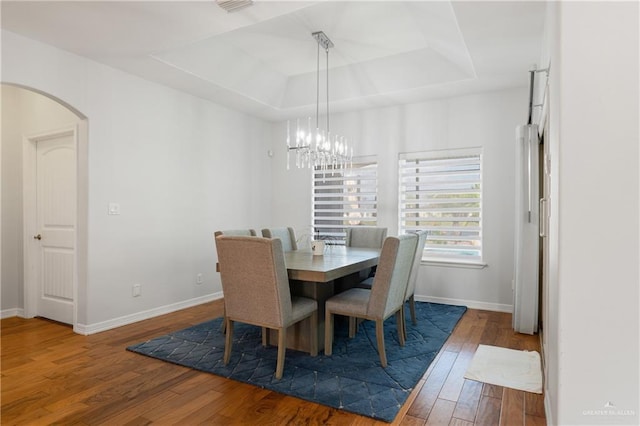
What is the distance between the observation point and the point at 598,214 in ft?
5.04

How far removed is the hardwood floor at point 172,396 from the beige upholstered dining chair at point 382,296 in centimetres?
52

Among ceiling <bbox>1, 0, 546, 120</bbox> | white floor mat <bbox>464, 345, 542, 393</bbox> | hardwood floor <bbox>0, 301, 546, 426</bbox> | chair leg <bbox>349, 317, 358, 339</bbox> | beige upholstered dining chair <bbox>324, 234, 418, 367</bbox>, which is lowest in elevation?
hardwood floor <bbox>0, 301, 546, 426</bbox>

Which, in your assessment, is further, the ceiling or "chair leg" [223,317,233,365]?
"chair leg" [223,317,233,365]

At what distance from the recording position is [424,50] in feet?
13.4

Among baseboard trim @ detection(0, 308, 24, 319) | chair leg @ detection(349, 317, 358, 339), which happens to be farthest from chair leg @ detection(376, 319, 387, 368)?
baseboard trim @ detection(0, 308, 24, 319)

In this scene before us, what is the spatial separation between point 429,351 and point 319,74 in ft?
11.7

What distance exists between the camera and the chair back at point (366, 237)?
4.50 metres

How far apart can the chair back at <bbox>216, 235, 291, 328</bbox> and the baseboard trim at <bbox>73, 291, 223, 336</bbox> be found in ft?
5.89

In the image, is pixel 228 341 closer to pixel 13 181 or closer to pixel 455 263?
pixel 455 263

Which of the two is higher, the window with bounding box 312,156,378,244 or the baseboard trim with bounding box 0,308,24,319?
the window with bounding box 312,156,378,244

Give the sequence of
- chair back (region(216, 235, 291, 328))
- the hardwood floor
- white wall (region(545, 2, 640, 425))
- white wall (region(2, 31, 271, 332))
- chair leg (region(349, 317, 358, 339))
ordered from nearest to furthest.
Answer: white wall (region(545, 2, 640, 425)) < the hardwood floor < chair back (region(216, 235, 291, 328)) < chair leg (region(349, 317, 358, 339)) < white wall (region(2, 31, 271, 332))

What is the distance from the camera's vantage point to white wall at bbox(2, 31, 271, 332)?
3539mm

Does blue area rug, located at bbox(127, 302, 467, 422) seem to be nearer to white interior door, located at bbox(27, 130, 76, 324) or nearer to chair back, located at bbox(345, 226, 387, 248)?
chair back, located at bbox(345, 226, 387, 248)

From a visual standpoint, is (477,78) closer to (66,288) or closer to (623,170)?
(623,170)
